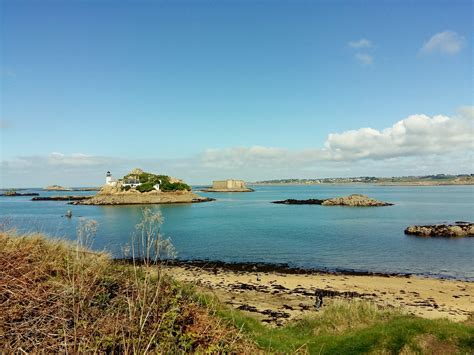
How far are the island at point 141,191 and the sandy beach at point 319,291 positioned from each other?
300 feet

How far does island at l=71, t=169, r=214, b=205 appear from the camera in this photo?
376 ft

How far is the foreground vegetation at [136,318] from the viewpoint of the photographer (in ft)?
13.3

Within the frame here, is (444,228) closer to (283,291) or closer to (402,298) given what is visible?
(402,298)

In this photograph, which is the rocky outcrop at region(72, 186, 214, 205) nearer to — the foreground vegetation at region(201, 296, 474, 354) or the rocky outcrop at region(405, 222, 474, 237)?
the rocky outcrop at region(405, 222, 474, 237)

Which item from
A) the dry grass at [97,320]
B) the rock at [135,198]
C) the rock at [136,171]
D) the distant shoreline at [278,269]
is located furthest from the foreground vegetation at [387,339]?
the rock at [136,171]

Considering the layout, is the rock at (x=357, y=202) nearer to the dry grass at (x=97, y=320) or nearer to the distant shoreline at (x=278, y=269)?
the distant shoreline at (x=278, y=269)

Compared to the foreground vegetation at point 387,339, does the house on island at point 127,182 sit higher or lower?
higher

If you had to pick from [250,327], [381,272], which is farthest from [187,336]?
[381,272]

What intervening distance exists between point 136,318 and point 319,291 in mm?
18747

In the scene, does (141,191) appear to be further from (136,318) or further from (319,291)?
(136,318)

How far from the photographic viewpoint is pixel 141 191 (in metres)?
120

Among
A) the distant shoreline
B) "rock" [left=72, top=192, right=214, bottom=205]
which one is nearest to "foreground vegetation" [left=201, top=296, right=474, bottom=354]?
the distant shoreline

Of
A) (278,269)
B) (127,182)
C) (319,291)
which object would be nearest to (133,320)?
(319,291)

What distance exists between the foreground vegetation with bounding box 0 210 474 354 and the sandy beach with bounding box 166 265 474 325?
6115mm
